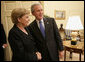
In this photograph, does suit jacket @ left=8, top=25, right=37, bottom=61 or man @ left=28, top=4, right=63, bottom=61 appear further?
man @ left=28, top=4, right=63, bottom=61

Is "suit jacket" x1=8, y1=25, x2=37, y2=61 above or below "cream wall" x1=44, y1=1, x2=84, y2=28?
below

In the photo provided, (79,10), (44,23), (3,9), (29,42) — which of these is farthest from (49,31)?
(79,10)

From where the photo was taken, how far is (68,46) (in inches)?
118

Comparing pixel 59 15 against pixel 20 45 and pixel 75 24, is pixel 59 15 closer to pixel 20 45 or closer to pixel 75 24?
pixel 75 24

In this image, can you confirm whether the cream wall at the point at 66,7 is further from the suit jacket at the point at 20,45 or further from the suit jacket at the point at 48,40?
the suit jacket at the point at 20,45

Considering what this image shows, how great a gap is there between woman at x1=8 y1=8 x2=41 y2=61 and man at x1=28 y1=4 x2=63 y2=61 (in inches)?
13.5

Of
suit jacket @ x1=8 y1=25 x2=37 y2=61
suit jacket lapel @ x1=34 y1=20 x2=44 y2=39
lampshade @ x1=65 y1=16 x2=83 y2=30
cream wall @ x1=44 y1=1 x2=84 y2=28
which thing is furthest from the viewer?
cream wall @ x1=44 y1=1 x2=84 y2=28

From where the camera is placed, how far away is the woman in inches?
54.2

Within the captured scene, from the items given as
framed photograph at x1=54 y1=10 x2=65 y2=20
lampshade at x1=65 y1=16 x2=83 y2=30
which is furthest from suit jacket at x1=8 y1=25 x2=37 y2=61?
framed photograph at x1=54 y1=10 x2=65 y2=20

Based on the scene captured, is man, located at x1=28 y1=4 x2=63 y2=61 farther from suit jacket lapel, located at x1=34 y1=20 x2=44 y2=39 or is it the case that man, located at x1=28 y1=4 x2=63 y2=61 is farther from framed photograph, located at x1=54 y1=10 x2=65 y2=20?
framed photograph, located at x1=54 y1=10 x2=65 y2=20

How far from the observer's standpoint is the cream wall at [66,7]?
4.88m

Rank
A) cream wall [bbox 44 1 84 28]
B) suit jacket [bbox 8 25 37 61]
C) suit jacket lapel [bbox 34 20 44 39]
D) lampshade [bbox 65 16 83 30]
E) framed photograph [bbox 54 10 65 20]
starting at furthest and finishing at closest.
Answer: framed photograph [bbox 54 10 65 20], cream wall [bbox 44 1 84 28], lampshade [bbox 65 16 83 30], suit jacket lapel [bbox 34 20 44 39], suit jacket [bbox 8 25 37 61]

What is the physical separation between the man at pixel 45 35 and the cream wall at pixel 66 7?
297 centimetres

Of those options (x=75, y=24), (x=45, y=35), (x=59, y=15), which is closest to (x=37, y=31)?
(x=45, y=35)
